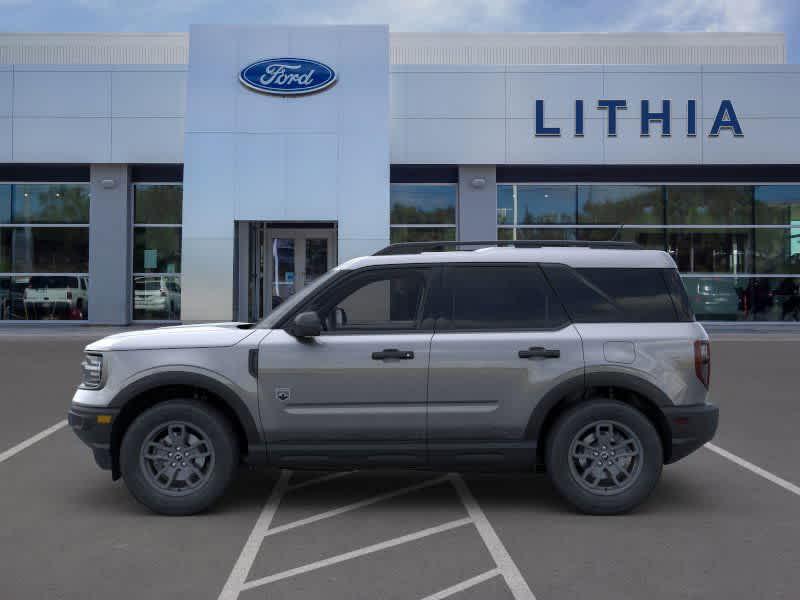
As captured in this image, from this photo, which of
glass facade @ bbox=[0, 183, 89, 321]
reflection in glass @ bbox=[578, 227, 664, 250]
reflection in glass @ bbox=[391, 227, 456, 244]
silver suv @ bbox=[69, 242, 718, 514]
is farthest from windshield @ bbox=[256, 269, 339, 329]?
glass facade @ bbox=[0, 183, 89, 321]

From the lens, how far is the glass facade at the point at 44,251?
83.5ft

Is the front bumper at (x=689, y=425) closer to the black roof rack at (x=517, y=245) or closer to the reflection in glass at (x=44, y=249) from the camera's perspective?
the black roof rack at (x=517, y=245)

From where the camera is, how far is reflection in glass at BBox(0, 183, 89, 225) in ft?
83.7

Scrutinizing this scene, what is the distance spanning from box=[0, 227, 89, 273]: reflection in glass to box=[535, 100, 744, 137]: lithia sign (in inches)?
519

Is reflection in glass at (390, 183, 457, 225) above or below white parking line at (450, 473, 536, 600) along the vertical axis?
above

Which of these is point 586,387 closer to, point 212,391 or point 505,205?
point 212,391

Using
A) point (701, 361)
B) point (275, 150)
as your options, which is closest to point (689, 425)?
point (701, 361)

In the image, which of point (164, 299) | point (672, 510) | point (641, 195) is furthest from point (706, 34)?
point (672, 510)

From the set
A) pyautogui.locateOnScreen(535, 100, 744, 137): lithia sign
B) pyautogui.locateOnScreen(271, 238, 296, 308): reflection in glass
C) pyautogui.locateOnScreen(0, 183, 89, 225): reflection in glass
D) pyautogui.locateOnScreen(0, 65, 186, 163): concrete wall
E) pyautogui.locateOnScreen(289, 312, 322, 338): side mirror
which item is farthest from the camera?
pyautogui.locateOnScreen(271, 238, 296, 308): reflection in glass

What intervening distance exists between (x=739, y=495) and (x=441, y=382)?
8.04ft

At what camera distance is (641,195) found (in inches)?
1008

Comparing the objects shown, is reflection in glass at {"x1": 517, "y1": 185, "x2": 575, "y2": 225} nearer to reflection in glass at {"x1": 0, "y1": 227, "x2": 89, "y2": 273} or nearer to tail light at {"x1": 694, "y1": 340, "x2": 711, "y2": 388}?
reflection in glass at {"x1": 0, "y1": 227, "x2": 89, "y2": 273}

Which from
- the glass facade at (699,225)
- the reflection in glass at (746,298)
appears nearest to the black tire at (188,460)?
the glass facade at (699,225)

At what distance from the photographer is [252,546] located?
17.0 ft
